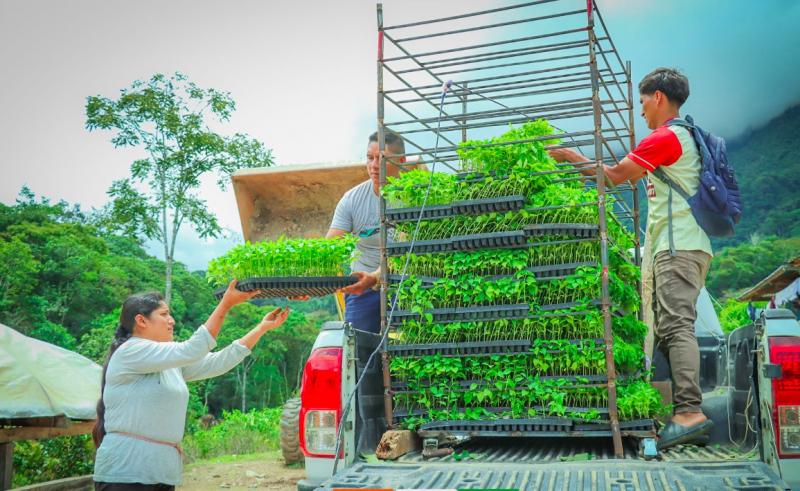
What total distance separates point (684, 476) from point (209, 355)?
2372mm

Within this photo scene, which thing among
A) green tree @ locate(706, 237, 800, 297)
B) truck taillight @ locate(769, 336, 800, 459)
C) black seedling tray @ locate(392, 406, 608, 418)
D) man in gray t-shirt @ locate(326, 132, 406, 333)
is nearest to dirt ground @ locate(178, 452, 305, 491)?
man in gray t-shirt @ locate(326, 132, 406, 333)

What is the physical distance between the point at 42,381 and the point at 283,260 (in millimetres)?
5384

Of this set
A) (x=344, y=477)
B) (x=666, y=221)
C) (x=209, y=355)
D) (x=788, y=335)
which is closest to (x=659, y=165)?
(x=666, y=221)

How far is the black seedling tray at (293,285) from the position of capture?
12.9 ft

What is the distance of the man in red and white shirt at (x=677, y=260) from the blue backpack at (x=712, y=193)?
28 millimetres

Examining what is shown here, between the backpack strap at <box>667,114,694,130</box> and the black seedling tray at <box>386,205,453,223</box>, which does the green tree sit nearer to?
the backpack strap at <box>667,114,694,130</box>

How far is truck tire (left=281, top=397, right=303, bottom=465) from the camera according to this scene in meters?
8.51

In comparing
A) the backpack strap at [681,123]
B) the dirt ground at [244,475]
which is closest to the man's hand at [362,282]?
the backpack strap at [681,123]

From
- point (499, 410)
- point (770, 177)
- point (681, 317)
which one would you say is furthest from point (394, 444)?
point (770, 177)

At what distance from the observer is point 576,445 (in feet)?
12.9

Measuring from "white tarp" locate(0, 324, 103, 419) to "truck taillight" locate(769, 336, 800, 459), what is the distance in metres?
7.16

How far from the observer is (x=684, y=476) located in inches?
114

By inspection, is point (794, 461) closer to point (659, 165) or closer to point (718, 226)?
point (718, 226)

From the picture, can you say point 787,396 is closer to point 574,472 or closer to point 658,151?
point 574,472
